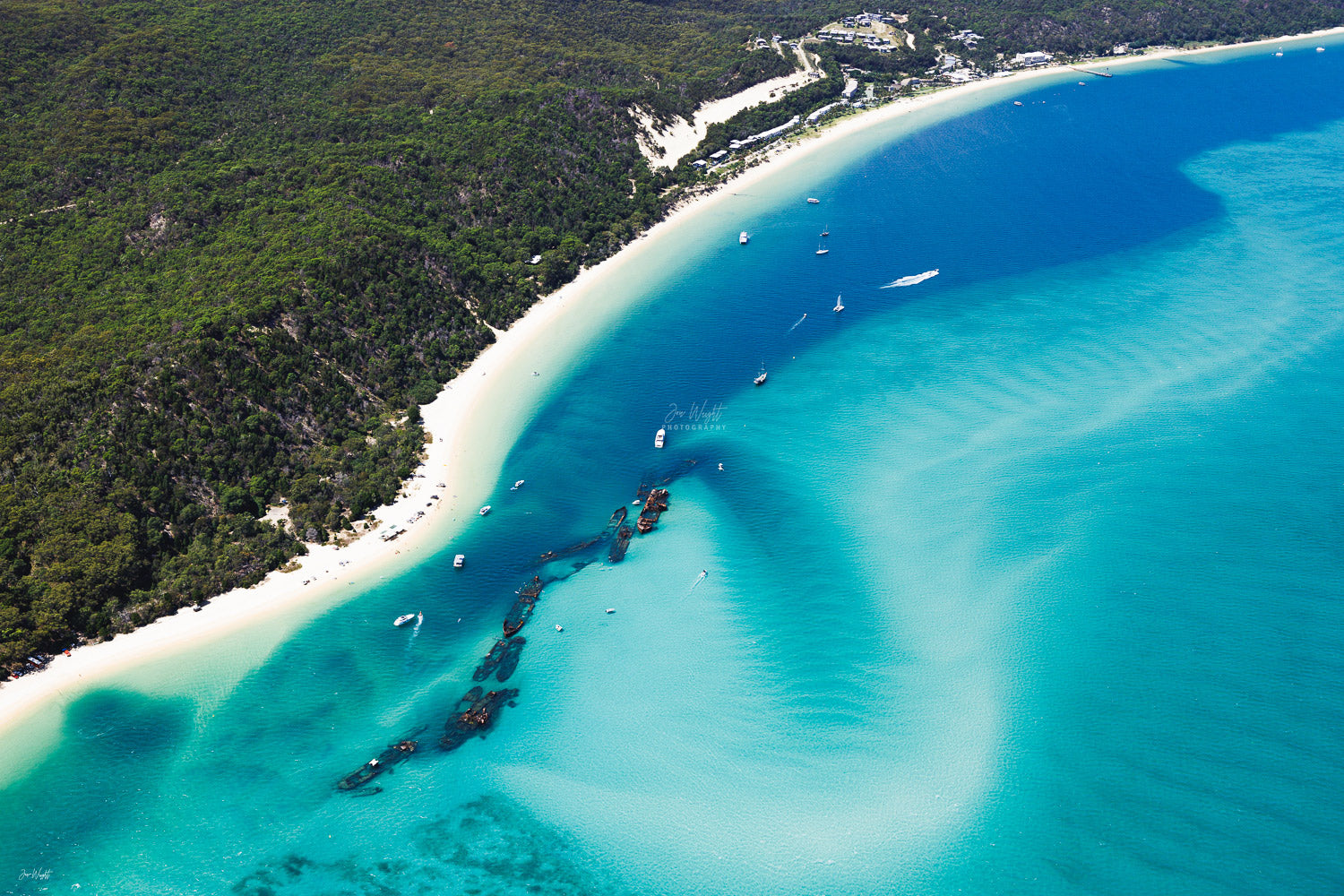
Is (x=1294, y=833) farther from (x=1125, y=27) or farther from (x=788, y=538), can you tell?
(x=1125, y=27)

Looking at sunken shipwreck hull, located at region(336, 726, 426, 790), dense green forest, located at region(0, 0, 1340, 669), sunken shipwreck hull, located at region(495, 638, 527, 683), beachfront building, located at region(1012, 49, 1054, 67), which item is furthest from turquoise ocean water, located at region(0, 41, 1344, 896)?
beachfront building, located at region(1012, 49, 1054, 67)

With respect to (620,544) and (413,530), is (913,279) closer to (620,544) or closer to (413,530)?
(620,544)

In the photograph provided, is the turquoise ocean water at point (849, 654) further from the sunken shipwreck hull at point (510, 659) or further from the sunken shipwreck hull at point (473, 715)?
the sunken shipwreck hull at point (510, 659)

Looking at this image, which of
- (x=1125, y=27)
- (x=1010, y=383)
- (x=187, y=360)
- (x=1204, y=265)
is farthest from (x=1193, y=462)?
(x=1125, y=27)

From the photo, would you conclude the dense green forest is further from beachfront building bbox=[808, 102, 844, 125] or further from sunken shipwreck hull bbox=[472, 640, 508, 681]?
sunken shipwreck hull bbox=[472, 640, 508, 681]

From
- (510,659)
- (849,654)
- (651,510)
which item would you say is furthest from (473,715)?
(849,654)
